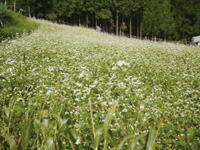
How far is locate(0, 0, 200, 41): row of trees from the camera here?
42500 mm

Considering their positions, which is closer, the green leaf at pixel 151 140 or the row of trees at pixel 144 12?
the green leaf at pixel 151 140

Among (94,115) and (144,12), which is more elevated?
(144,12)

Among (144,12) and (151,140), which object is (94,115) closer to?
(151,140)

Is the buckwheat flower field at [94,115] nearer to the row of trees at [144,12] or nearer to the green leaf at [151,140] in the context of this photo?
the green leaf at [151,140]

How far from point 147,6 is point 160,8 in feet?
10.7

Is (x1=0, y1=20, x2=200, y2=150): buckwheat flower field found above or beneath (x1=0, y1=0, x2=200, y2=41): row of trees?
beneath

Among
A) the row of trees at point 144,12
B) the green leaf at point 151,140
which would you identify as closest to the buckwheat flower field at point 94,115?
the green leaf at point 151,140

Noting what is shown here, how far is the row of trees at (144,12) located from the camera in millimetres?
42500

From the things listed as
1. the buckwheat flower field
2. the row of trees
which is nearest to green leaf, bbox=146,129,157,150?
the buckwheat flower field

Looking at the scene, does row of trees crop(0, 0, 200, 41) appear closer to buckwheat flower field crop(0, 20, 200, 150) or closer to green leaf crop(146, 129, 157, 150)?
buckwheat flower field crop(0, 20, 200, 150)

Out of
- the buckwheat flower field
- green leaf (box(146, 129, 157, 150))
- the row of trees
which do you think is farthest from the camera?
the row of trees

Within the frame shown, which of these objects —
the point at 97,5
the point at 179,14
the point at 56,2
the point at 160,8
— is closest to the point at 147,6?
the point at 160,8

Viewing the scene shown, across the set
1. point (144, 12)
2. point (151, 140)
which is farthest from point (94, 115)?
point (144, 12)

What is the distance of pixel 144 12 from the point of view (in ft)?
148
